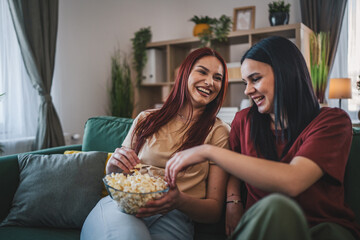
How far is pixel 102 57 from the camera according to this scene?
148 inches

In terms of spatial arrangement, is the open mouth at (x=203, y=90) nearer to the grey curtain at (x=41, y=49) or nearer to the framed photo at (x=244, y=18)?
the grey curtain at (x=41, y=49)

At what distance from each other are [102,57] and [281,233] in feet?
11.1

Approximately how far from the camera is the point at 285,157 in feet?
3.63

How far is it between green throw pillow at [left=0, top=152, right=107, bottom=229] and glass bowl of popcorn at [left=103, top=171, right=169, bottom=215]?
468mm

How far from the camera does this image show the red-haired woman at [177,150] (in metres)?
1.10

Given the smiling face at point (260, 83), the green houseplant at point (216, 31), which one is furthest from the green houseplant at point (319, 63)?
the smiling face at point (260, 83)

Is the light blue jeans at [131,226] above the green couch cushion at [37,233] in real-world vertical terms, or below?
above

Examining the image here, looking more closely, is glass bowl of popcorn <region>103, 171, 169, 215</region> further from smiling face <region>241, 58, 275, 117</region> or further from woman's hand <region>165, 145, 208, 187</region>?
smiling face <region>241, 58, 275, 117</region>

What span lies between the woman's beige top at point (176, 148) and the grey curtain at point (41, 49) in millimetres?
1703

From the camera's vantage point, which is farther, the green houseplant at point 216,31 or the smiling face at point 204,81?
the green houseplant at point 216,31

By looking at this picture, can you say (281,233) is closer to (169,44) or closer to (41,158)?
(41,158)

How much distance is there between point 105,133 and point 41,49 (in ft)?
4.75

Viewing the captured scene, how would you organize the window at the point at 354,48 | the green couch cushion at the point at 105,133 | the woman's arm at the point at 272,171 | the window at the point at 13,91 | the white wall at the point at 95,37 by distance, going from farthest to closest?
the window at the point at 354,48 < the white wall at the point at 95,37 < the window at the point at 13,91 < the green couch cushion at the point at 105,133 < the woman's arm at the point at 272,171

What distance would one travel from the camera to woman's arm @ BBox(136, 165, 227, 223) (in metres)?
1.06
